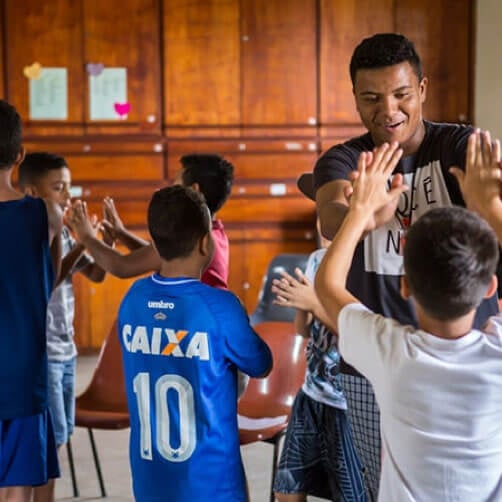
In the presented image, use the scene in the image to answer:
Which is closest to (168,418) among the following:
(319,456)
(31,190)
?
(319,456)

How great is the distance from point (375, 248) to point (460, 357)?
45 cm

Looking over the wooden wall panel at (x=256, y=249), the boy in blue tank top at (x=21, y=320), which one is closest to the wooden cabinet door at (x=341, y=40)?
the wooden wall panel at (x=256, y=249)

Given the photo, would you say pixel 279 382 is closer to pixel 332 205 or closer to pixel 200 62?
pixel 332 205

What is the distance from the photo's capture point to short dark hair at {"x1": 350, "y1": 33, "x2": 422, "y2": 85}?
176cm

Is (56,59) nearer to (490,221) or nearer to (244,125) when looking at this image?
(244,125)

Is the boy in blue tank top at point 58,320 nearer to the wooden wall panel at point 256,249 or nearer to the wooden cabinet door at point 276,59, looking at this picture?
the wooden wall panel at point 256,249

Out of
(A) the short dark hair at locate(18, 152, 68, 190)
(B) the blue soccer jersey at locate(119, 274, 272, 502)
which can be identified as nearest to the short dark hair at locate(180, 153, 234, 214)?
(A) the short dark hair at locate(18, 152, 68, 190)

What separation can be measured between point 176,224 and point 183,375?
0.36 m

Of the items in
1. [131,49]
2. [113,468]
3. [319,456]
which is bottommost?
[113,468]

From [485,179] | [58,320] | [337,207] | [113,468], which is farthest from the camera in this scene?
[113,468]

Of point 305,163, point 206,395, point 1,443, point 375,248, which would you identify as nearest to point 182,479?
point 206,395

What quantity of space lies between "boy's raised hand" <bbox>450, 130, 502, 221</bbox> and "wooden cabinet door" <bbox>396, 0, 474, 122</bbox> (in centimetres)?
496

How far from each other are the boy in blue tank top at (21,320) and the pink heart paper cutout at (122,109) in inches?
155

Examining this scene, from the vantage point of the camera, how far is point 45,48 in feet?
19.8
